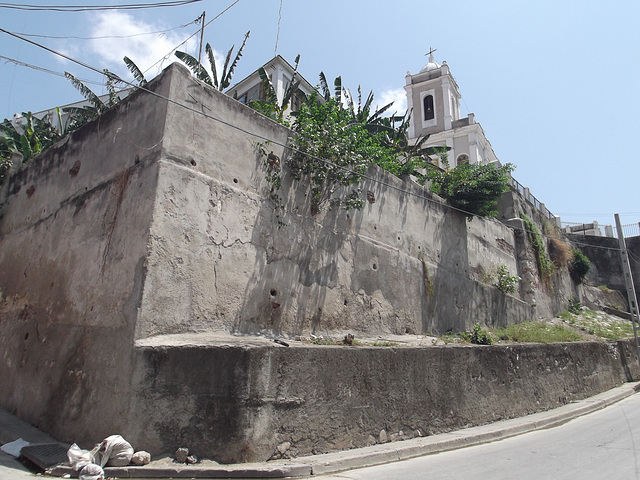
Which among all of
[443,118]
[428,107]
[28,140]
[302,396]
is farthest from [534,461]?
[428,107]

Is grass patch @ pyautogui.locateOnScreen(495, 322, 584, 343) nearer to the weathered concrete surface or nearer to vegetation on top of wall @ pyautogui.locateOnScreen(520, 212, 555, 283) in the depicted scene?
the weathered concrete surface

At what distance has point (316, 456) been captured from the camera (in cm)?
529

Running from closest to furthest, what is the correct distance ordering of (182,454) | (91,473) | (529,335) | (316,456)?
1. (91,473)
2. (182,454)
3. (316,456)
4. (529,335)

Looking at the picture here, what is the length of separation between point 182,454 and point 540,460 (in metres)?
4.35

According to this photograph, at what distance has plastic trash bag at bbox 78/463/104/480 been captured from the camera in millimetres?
4336

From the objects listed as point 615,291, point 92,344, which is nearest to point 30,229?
point 92,344

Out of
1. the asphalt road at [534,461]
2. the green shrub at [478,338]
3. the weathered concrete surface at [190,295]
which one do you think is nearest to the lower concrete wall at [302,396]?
the weathered concrete surface at [190,295]

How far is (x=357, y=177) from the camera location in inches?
347

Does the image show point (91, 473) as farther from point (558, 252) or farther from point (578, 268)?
point (578, 268)

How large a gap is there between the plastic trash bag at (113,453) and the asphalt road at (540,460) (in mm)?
1961

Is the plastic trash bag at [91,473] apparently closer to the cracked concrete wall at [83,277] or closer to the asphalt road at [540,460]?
the cracked concrete wall at [83,277]

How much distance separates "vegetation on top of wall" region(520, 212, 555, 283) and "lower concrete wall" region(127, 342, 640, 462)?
9.93m

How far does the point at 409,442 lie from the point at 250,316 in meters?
2.87

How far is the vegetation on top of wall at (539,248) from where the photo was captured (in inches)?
658
